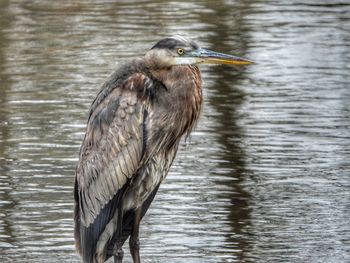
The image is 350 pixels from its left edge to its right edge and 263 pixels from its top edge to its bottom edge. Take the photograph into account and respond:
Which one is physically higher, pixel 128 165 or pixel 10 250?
pixel 128 165

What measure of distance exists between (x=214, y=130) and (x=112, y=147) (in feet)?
12.5

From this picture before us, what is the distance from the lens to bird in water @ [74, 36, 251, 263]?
7234 mm

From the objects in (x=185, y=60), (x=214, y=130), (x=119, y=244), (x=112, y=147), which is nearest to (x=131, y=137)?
(x=112, y=147)

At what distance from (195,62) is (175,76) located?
0.49ft

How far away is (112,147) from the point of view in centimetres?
727

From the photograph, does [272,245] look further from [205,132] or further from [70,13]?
[70,13]

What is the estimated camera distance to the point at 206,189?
925cm

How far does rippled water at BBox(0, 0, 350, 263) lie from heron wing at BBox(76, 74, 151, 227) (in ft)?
2.34

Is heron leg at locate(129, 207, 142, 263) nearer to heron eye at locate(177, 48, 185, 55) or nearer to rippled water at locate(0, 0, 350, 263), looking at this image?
rippled water at locate(0, 0, 350, 263)

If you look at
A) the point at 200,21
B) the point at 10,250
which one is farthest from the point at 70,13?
the point at 10,250

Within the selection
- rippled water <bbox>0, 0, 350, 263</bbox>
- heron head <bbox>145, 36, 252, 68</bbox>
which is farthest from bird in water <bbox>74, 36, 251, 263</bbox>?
rippled water <bbox>0, 0, 350, 263</bbox>

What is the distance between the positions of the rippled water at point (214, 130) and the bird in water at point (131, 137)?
0.56 metres

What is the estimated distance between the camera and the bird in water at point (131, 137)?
285 inches

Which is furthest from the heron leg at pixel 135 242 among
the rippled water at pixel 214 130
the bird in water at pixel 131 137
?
the rippled water at pixel 214 130
